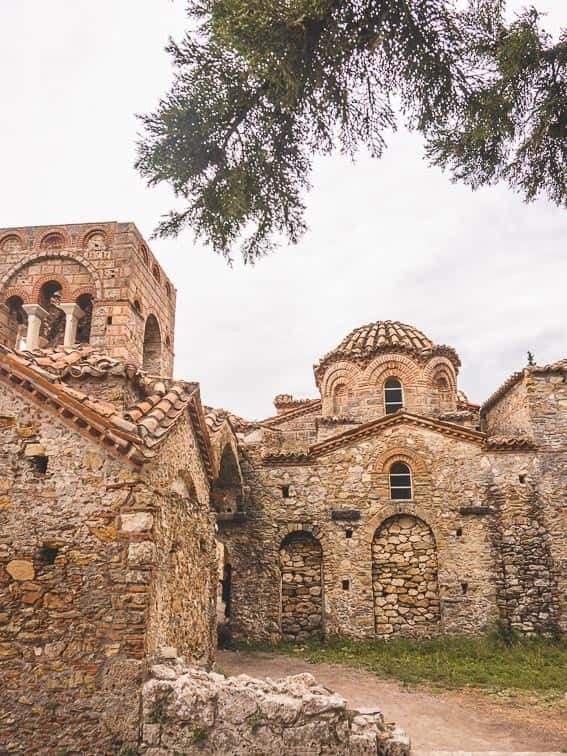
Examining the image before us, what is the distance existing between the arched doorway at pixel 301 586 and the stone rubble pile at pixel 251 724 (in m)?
8.08

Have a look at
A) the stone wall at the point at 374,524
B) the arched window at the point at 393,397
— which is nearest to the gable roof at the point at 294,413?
the arched window at the point at 393,397

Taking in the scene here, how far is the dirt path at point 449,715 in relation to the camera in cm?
705

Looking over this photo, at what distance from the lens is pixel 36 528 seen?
6.17 meters

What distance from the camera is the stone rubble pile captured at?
215 inches

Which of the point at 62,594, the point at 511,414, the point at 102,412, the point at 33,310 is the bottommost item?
the point at 62,594

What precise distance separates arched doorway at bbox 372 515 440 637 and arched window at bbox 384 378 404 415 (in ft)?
13.5

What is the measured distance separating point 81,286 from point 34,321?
1070 millimetres

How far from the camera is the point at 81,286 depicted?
1130 centimetres

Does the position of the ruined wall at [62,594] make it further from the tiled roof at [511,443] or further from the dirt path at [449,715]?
the tiled roof at [511,443]

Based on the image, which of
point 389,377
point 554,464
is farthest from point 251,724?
point 389,377

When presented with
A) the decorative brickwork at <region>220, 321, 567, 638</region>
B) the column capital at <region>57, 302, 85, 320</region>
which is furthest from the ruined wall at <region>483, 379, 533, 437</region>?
the column capital at <region>57, 302, 85, 320</region>

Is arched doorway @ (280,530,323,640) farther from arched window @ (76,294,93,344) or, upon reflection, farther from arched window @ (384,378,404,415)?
arched window @ (76,294,93,344)

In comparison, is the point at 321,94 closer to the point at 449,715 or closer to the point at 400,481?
the point at 449,715

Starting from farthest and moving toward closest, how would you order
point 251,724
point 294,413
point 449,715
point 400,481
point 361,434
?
point 294,413, point 361,434, point 400,481, point 449,715, point 251,724
